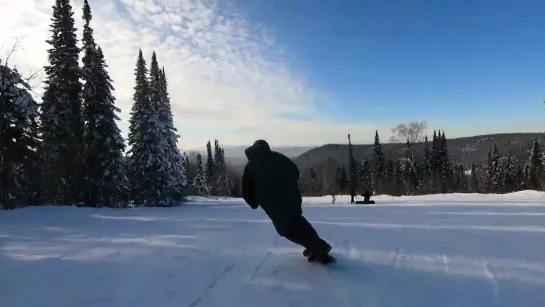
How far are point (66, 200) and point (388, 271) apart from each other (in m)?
22.9

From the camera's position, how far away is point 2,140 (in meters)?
18.9

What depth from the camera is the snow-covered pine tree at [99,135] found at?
23.7 meters

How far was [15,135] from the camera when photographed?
1950 centimetres

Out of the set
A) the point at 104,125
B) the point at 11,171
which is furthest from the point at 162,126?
the point at 11,171

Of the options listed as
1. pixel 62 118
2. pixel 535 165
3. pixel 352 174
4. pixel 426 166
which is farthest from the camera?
pixel 426 166

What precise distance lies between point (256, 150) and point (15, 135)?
19.5m

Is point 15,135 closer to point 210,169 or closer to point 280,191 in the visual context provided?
point 280,191

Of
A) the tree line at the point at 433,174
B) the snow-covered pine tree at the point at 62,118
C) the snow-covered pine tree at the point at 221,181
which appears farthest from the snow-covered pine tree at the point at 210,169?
the snow-covered pine tree at the point at 62,118

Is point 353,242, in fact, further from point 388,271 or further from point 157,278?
point 157,278

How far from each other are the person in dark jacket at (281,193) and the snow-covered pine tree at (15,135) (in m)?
18.9

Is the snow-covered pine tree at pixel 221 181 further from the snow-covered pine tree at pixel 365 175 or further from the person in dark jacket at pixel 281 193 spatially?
the person in dark jacket at pixel 281 193

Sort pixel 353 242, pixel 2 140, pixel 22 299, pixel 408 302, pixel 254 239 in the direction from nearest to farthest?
pixel 408 302, pixel 22 299, pixel 353 242, pixel 254 239, pixel 2 140

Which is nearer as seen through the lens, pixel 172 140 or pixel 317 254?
pixel 317 254

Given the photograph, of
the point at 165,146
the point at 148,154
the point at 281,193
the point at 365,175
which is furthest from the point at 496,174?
the point at 281,193
